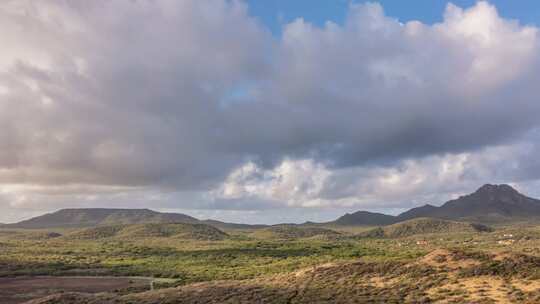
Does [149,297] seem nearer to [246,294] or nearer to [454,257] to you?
[246,294]

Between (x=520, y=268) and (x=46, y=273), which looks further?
(x=46, y=273)

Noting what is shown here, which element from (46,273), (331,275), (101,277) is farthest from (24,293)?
(331,275)

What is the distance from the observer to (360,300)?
132 ft

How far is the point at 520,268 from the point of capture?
149ft

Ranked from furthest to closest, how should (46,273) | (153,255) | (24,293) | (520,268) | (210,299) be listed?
(153,255) → (46,273) → (24,293) → (520,268) → (210,299)

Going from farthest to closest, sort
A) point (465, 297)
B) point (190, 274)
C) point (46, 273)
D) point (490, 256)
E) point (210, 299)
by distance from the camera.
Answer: point (46, 273), point (190, 274), point (490, 256), point (210, 299), point (465, 297)

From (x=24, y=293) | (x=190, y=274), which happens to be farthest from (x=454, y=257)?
(x=24, y=293)

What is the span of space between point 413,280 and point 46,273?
63371 millimetres

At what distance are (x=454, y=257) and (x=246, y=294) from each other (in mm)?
21190

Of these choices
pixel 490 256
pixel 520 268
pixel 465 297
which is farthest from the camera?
pixel 490 256

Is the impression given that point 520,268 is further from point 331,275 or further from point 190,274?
point 190,274

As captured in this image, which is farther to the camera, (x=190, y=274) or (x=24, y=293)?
(x=190, y=274)

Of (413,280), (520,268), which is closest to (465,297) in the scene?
(413,280)

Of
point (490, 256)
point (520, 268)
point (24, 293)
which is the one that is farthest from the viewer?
point (24, 293)
